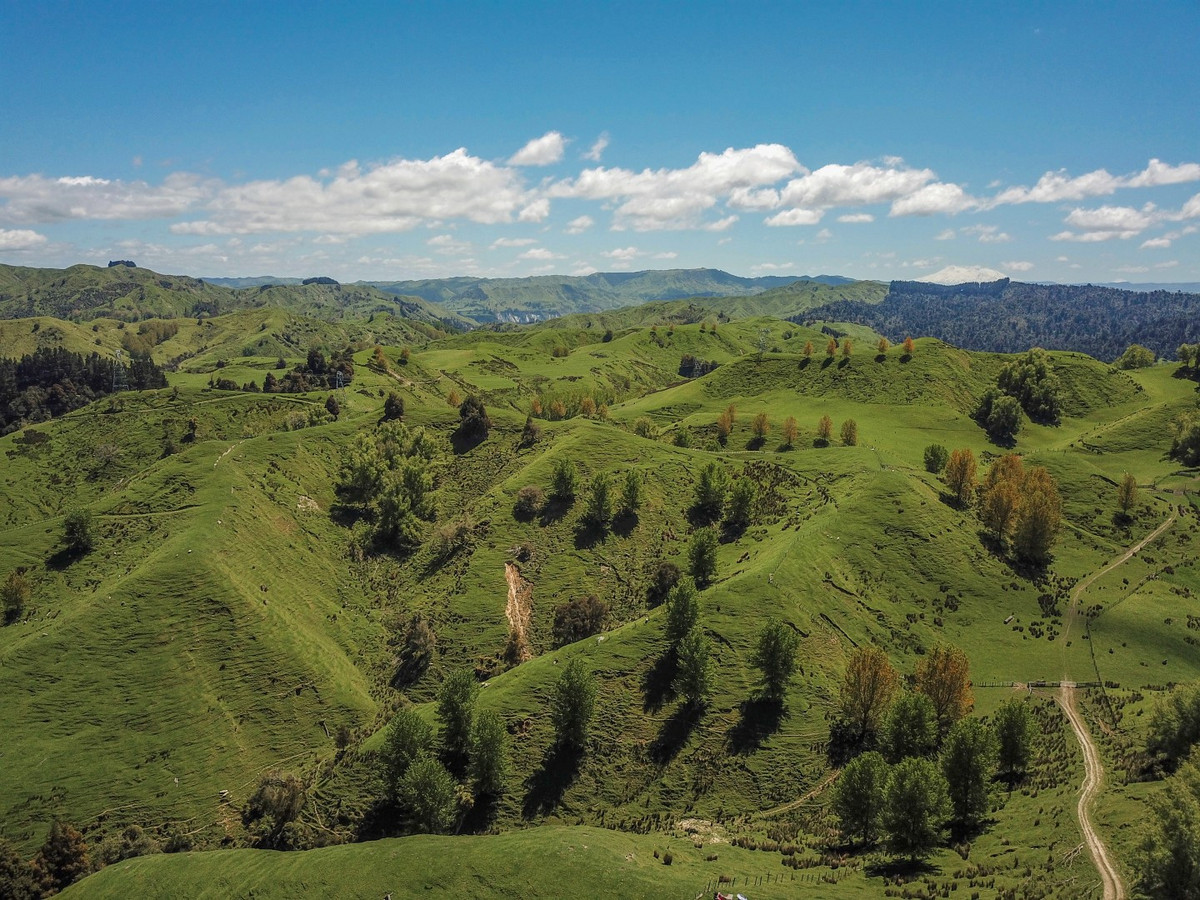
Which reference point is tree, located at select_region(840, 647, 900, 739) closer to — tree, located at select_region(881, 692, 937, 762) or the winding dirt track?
tree, located at select_region(881, 692, 937, 762)

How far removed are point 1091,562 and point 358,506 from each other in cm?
13182

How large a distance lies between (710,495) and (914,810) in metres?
65.7

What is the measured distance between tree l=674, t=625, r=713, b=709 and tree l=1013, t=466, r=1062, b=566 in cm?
6558

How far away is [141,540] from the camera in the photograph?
89.9 m

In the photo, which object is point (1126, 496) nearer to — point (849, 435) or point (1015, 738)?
point (849, 435)

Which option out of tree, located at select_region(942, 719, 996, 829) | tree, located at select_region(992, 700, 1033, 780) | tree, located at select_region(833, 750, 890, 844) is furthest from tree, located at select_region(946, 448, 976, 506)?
tree, located at select_region(833, 750, 890, 844)

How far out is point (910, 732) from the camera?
6494cm

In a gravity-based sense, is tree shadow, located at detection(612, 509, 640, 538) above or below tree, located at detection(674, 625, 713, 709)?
above

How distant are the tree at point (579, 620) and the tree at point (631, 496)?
884 inches

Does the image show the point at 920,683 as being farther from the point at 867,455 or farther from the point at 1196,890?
the point at 867,455

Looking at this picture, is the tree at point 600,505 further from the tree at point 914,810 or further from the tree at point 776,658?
the tree at point 914,810

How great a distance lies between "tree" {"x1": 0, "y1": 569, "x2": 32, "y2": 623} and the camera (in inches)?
3113

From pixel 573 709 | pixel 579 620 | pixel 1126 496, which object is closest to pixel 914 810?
pixel 573 709

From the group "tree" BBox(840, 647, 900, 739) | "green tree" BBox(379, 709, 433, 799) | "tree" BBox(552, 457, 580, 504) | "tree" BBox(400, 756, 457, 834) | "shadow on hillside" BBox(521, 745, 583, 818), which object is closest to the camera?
"tree" BBox(400, 756, 457, 834)
